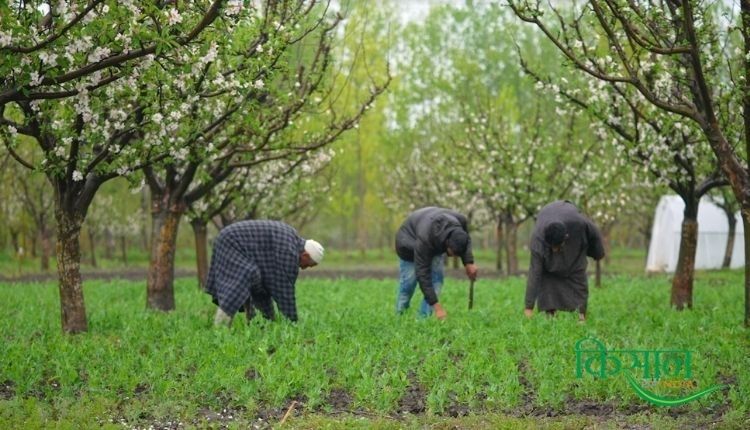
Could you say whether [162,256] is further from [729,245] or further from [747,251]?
[729,245]

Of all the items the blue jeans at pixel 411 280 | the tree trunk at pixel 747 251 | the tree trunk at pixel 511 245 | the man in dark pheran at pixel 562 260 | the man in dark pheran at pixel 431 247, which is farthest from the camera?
the tree trunk at pixel 511 245

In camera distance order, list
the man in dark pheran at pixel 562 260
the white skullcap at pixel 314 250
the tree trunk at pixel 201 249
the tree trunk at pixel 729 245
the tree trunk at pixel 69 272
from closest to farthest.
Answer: the white skullcap at pixel 314 250, the tree trunk at pixel 69 272, the man in dark pheran at pixel 562 260, the tree trunk at pixel 201 249, the tree trunk at pixel 729 245

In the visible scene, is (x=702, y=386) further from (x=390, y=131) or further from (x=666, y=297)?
(x=390, y=131)

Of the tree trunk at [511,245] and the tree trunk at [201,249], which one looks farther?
the tree trunk at [511,245]

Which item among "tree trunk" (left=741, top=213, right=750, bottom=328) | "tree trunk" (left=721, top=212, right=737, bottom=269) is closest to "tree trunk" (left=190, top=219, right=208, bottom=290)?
"tree trunk" (left=741, top=213, right=750, bottom=328)

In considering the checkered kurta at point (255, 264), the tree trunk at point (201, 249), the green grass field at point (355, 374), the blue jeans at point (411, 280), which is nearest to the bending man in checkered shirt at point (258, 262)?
the checkered kurta at point (255, 264)

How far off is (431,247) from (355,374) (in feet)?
12.0

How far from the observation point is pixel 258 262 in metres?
9.78

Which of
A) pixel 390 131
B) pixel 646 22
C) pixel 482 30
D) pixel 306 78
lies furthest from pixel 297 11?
pixel 482 30

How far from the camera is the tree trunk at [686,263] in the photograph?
514 inches

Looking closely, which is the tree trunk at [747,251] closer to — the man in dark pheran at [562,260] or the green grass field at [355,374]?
the green grass field at [355,374]

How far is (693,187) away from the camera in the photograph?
42.9 ft

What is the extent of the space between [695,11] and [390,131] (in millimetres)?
31773

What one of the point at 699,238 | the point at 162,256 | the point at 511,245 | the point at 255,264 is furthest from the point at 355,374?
the point at 699,238
